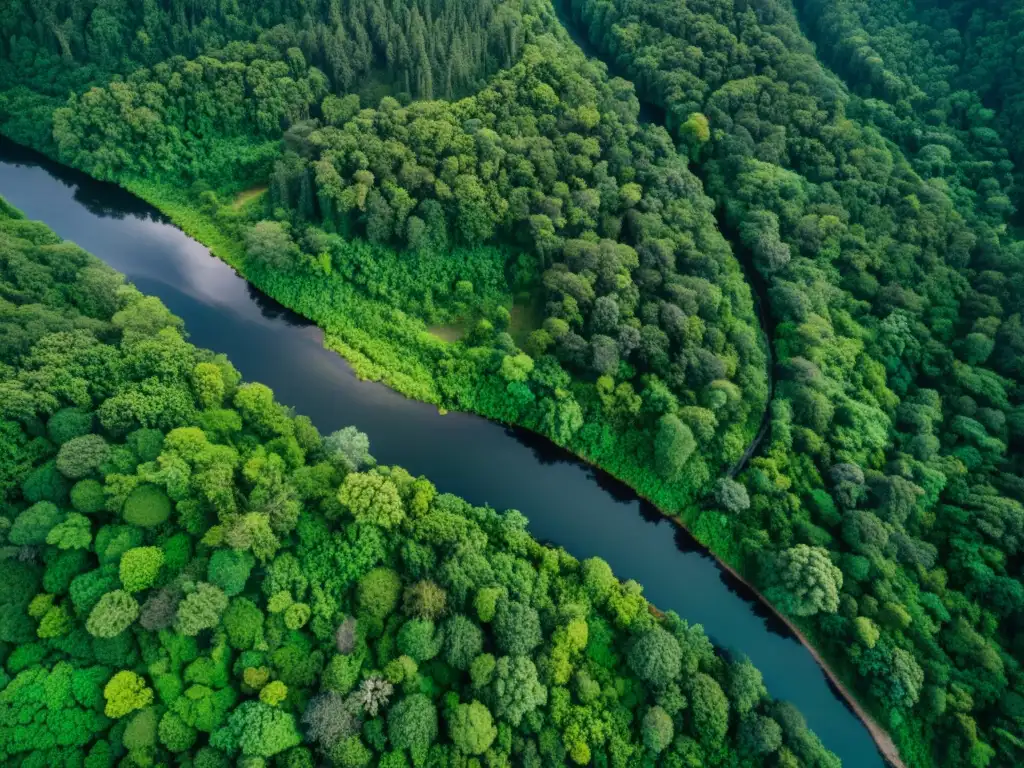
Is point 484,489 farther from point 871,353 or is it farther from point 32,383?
point 871,353

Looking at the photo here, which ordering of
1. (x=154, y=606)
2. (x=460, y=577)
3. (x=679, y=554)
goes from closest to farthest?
(x=154, y=606)
(x=460, y=577)
(x=679, y=554)

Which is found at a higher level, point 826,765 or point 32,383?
point 32,383

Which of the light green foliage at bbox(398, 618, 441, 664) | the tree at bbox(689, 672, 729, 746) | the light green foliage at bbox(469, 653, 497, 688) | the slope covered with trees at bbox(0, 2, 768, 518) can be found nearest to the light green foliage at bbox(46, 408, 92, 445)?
the slope covered with trees at bbox(0, 2, 768, 518)

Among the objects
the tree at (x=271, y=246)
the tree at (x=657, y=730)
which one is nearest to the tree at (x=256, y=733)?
the tree at (x=657, y=730)

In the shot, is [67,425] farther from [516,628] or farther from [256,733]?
[516,628]

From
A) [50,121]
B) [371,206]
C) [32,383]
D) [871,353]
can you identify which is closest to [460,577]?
[32,383]

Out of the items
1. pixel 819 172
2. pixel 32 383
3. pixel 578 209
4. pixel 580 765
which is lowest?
pixel 580 765

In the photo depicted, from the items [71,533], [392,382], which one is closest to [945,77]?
[392,382]
